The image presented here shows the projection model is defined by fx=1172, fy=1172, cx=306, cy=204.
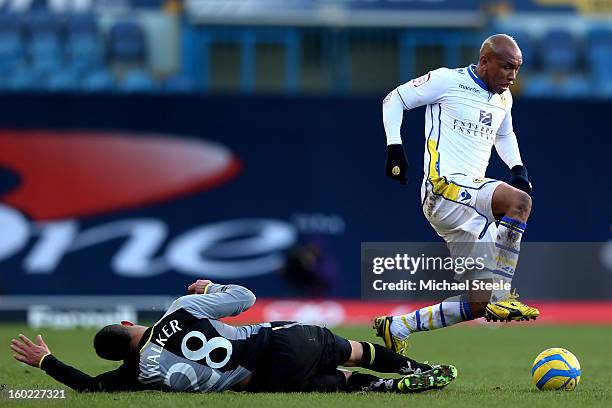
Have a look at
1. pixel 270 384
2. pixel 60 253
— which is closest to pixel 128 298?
pixel 60 253

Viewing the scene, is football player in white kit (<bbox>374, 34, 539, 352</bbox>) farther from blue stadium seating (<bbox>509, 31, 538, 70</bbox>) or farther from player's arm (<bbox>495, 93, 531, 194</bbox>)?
blue stadium seating (<bbox>509, 31, 538, 70</bbox>)

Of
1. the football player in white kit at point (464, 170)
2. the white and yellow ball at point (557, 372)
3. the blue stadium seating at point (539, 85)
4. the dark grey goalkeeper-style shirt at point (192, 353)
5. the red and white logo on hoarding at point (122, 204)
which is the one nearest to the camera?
the dark grey goalkeeper-style shirt at point (192, 353)

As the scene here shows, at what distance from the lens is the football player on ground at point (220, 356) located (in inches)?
283

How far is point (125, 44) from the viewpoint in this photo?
20484 millimetres

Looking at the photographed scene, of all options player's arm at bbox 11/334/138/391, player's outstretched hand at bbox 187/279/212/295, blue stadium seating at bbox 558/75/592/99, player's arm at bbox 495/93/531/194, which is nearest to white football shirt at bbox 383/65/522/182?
player's arm at bbox 495/93/531/194

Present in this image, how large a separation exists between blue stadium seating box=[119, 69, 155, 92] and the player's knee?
40.6ft

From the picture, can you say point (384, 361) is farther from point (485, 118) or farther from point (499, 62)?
point (499, 62)

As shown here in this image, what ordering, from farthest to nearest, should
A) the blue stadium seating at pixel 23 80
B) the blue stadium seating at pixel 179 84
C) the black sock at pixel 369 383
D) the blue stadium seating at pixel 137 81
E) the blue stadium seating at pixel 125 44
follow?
the blue stadium seating at pixel 125 44, the blue stadium seating at pixel 137 81, the blue stadium seating at pixel 179 84, the blue stadium seating at pixel 23 80, the black sock at pixel 369 383

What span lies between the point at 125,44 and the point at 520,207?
13533mm

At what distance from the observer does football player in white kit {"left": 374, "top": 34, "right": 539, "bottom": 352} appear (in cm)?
827

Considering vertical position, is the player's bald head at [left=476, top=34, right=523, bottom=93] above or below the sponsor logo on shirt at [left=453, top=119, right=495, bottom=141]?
above

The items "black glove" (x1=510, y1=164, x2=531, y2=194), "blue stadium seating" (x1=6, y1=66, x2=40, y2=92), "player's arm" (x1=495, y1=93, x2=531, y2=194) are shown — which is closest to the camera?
"black glove" (x1=510, y1=164, x2=531, y2=194)

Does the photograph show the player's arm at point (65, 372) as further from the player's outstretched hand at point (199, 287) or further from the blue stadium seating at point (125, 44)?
the blue stadium seating at point (125, 44)

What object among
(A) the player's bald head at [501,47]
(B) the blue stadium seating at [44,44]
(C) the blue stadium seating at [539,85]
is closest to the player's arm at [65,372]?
(A) the player's bald head at [501,47]
